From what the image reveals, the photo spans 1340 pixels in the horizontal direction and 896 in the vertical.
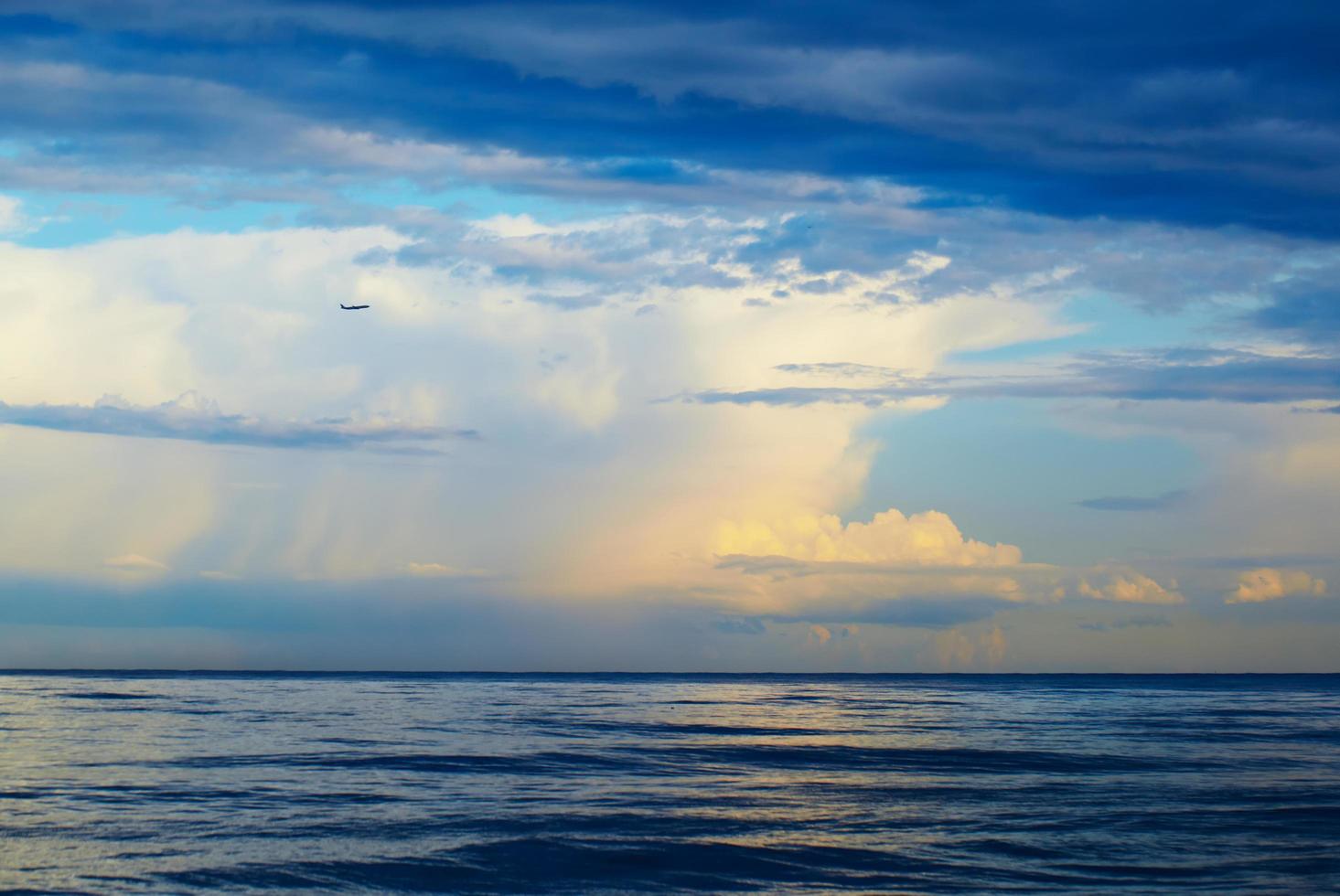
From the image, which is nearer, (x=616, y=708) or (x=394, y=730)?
(x=394, y=730)

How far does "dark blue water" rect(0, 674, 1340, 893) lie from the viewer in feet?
90.1

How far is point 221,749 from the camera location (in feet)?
177

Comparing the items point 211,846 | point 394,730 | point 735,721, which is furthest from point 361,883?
point 735,721

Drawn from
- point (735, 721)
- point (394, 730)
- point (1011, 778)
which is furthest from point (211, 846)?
point (735, 721)

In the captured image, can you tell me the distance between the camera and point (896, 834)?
33.0 metres

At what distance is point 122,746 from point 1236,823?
46.6 m

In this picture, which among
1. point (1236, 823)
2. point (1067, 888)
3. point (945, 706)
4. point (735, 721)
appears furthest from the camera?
point (945, 706)

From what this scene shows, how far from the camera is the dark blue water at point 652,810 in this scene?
90.1ft

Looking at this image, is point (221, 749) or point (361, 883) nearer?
point (361, 883)

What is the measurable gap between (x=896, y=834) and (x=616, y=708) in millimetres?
74785

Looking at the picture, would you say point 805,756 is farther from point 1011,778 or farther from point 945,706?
point 945,706

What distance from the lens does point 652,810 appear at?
1454 inches

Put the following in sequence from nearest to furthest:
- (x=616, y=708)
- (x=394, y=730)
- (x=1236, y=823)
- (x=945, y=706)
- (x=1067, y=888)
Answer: (x=1067, y=888)
(x=1236, y=823)
(x=394, y=730)
(x=616, y=708)
(x=945, y=706)

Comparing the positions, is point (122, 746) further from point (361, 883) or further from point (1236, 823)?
point (1236, 823)
